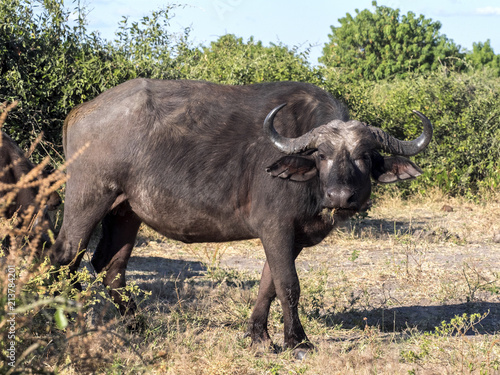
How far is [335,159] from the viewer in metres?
4.28

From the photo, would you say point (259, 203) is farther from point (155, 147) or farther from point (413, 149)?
point (413, 149)

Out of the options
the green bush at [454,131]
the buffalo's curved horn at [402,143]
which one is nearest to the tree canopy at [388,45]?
the green bush at [454,131]

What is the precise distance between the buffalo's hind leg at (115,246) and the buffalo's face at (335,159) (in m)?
1.53

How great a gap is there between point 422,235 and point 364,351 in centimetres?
469

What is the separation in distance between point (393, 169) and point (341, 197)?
0.77m

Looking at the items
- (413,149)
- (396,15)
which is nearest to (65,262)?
(413,149)

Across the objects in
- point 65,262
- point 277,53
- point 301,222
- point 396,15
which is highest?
point 396,15

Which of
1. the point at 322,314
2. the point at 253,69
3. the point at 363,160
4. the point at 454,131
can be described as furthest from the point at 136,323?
the point at 454,131

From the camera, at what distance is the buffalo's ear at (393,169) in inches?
182

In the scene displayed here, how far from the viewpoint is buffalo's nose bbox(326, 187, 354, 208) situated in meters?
4.07

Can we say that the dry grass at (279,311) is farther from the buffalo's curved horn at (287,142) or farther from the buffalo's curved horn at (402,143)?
the buffalo's curved horn at (287,142)

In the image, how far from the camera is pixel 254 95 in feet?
16.1

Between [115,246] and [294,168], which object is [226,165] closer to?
[294,168]

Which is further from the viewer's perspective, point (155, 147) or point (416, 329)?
point (416, 329)
